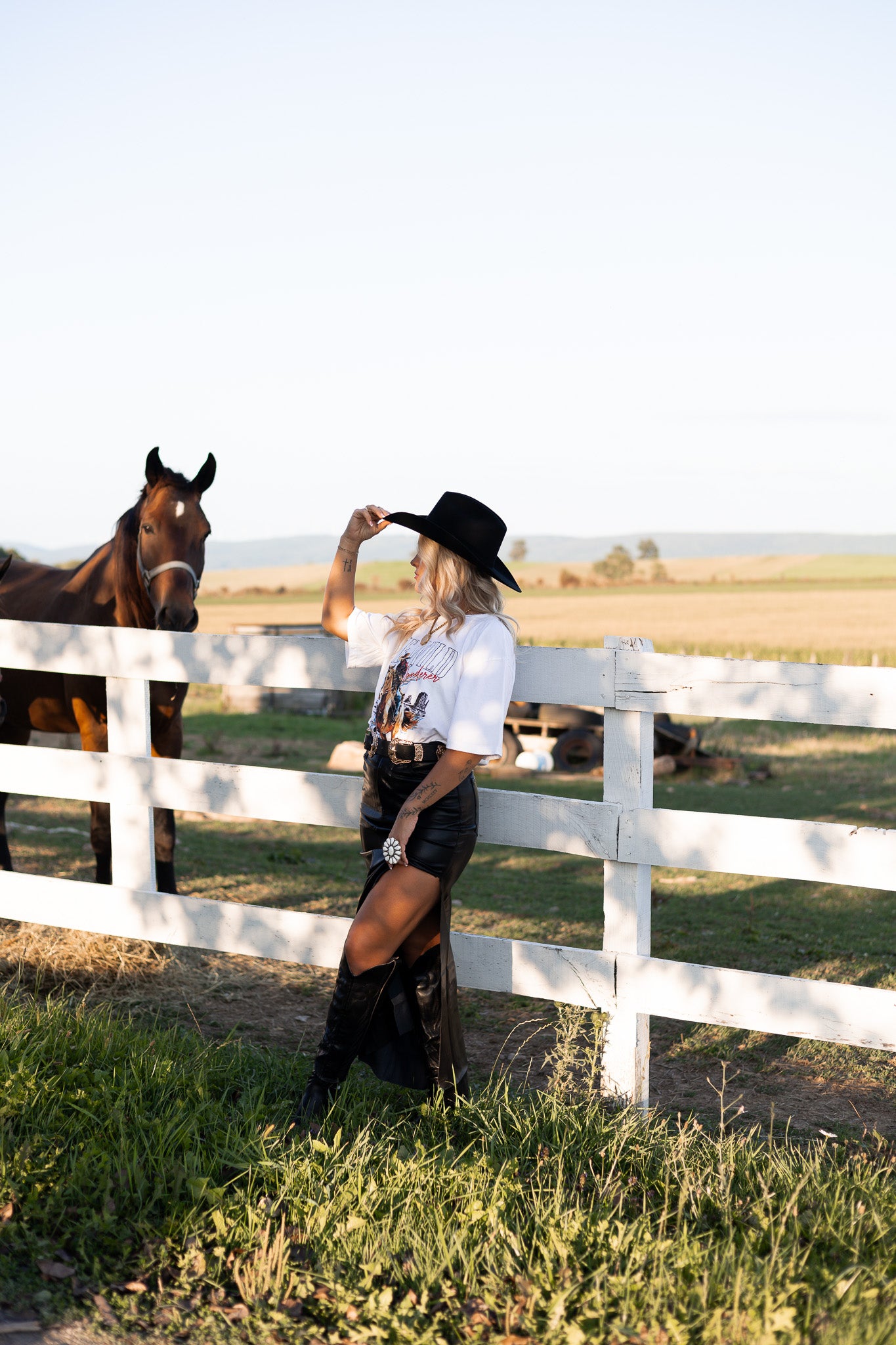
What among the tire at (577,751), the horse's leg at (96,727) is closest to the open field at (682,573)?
the tire at (577,751)

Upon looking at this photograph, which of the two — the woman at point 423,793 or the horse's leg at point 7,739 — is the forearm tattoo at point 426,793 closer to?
the woman at point 423,793

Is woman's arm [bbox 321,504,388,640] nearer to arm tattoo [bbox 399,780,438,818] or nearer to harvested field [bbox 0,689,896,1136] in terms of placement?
arm tattoo [bbox 399,780,438,818]

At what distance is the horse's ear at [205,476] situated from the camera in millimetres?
6281

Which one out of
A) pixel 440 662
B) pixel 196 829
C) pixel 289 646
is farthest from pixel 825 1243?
pixel 196 829

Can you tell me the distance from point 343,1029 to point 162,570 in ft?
10.7

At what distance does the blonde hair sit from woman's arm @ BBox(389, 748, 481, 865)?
1.28ft

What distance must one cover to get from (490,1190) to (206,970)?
9.62 ft

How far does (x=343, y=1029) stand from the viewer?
349 cm

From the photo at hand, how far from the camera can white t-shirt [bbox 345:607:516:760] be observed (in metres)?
3.20

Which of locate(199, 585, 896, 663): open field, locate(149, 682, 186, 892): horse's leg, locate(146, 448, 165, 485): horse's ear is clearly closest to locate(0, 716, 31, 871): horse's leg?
locate(149, 682, 186, 892): horse's leg

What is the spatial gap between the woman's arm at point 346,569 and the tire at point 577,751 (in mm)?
14279

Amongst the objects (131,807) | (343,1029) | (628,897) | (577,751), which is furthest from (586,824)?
(577,751)

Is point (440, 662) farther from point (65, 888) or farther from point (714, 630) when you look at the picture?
point (714, 630)

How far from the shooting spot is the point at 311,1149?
3189 millimetres
